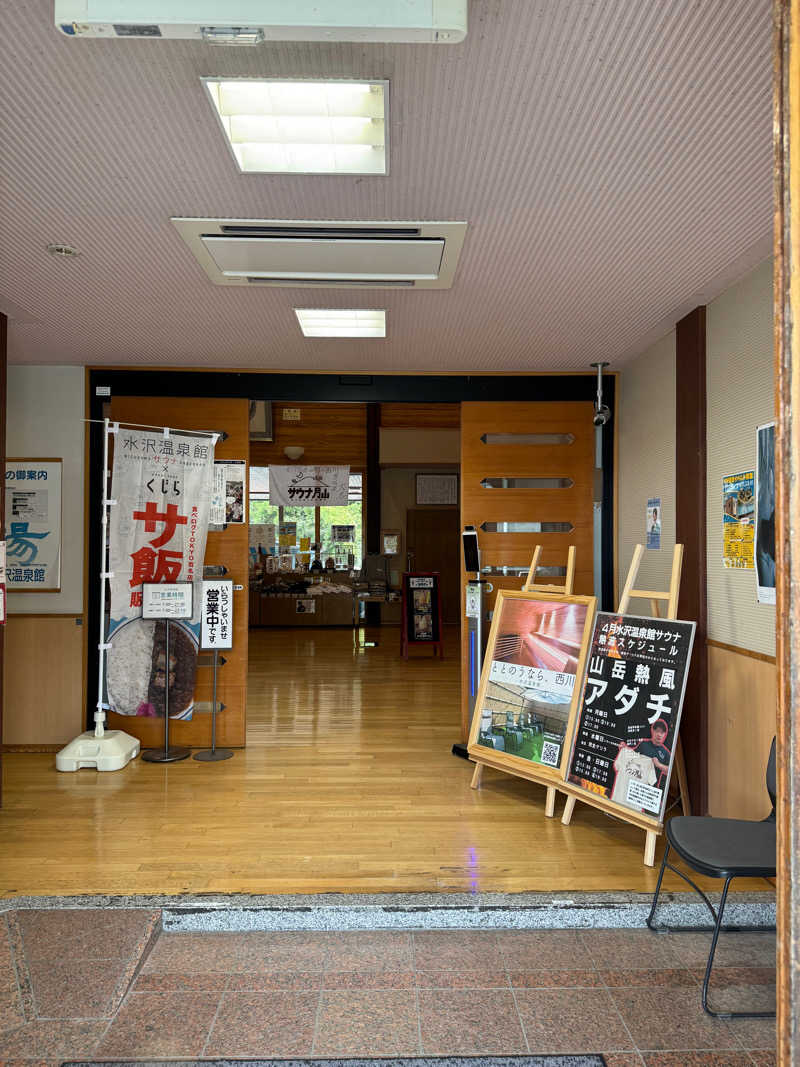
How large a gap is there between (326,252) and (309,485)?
7209 millimetres

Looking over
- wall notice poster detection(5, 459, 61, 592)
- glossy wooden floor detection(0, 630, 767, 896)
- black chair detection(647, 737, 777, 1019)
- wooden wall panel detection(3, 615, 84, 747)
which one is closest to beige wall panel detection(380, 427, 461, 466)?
glossy wooden floor detection(0, 630, 767, 896)

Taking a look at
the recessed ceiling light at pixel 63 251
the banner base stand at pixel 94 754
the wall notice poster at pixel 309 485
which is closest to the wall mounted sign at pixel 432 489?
the wall notice poster at pixel 309 485

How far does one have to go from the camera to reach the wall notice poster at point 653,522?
14.2ft

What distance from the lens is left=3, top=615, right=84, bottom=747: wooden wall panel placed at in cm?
500

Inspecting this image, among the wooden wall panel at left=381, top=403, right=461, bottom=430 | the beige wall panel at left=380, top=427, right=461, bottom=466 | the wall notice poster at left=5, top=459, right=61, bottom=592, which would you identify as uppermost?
the wooden wall panel at left=381, top=403, right=461, bottom=430

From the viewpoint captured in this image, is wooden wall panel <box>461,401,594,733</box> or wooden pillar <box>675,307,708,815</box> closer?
wooden pillar <box>675,307,708,815</box>

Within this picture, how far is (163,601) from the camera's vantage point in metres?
4.76

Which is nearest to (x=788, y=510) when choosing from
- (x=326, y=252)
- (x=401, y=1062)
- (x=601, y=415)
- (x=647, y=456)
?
(x=401, y=1062)

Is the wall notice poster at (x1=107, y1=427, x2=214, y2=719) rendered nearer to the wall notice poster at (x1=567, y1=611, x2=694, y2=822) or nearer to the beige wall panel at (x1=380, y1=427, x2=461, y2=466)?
the wall notice poster at (x1=567, y1=611, x2=694, y2=822)

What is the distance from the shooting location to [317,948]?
2.71 m

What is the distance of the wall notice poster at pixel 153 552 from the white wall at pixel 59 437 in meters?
0.40

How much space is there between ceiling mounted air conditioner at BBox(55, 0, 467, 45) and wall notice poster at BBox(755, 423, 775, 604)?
213 cm

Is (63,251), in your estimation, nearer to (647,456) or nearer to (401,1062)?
(401,1062)

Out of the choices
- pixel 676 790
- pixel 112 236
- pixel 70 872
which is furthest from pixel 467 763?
pixel 112 236
